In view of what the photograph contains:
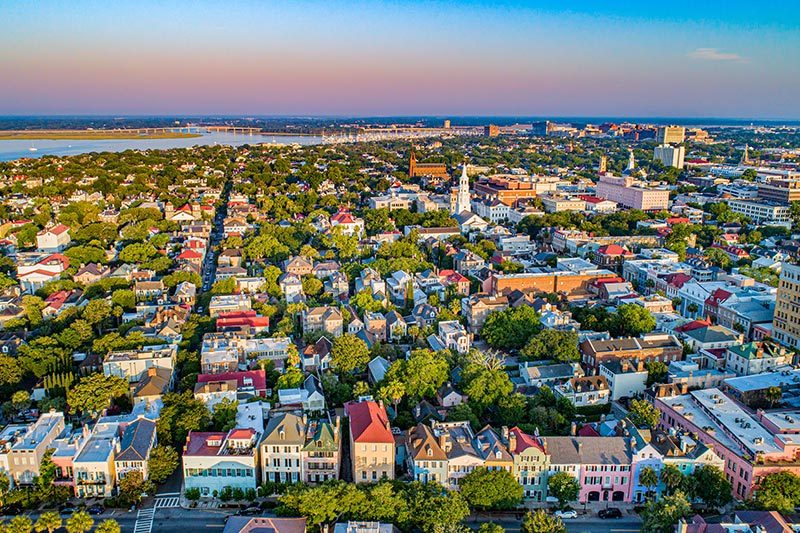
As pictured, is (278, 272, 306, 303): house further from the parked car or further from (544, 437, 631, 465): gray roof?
(544, 437, 631, 465): gray roof

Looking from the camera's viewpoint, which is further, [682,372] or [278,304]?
[278,304]

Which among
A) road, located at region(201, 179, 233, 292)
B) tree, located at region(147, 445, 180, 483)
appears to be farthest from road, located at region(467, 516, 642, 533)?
road, located at region(201, 179, 233, 292)

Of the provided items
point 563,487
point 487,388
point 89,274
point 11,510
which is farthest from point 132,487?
point 89,274

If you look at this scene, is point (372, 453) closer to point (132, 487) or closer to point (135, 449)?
point (132, 487)

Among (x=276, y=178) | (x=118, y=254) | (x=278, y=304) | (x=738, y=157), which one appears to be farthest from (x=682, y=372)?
(x=738, y=157)

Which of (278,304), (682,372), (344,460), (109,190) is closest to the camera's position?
(344,460)

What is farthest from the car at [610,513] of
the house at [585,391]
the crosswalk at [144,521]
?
the crosswalk at [144,521]

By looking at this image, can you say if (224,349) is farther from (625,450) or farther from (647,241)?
(647,241)
